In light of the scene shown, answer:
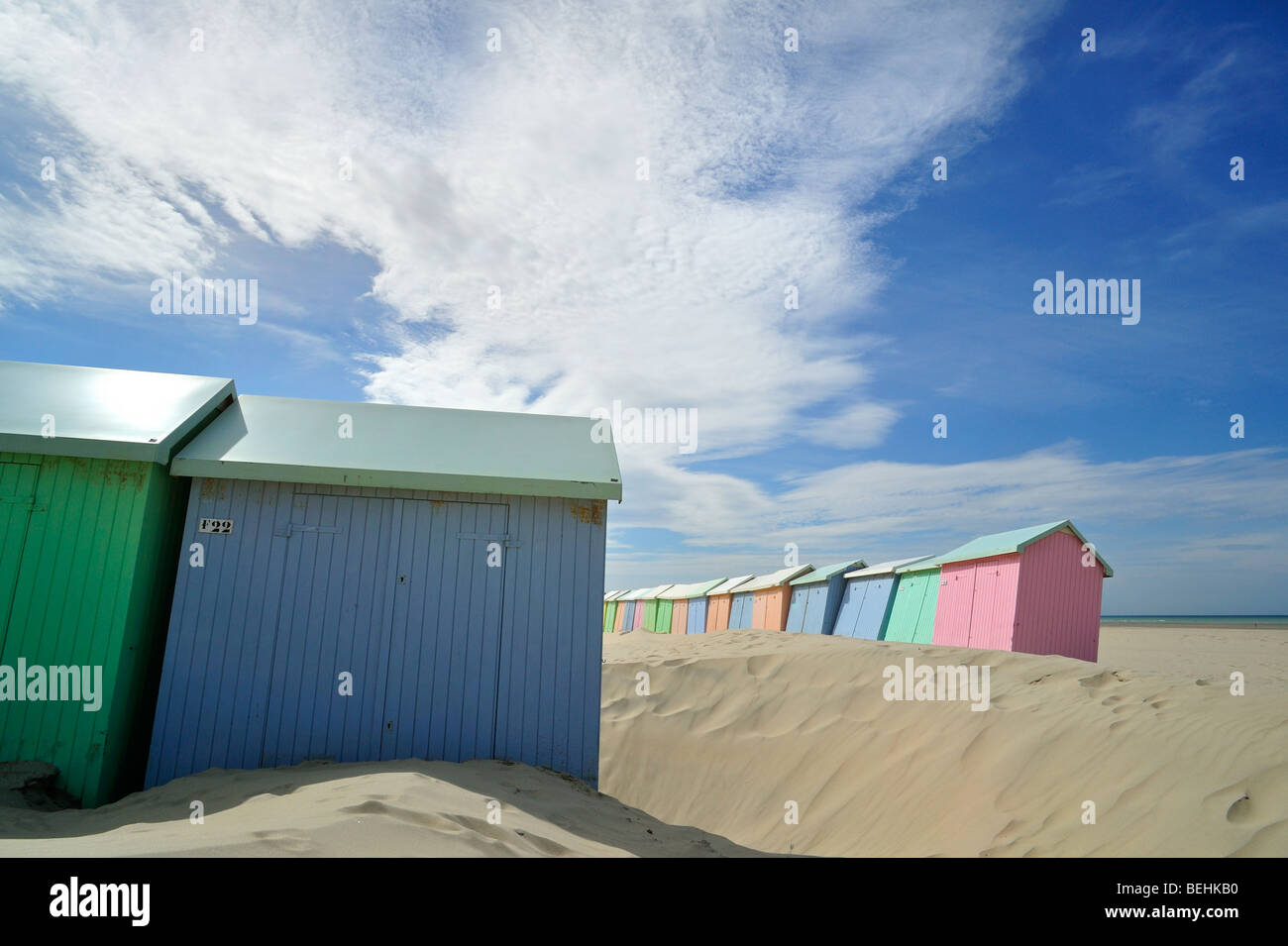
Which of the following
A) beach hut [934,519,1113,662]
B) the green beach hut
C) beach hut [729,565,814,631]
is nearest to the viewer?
beach hut [934,519,1113,662]

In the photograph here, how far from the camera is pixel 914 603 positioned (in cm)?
1770

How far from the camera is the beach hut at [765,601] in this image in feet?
81.9

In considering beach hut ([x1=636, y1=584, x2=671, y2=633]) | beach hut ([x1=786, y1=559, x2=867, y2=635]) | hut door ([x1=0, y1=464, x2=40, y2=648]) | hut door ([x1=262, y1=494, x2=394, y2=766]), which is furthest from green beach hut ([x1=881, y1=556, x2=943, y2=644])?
beach hut ([x1=636, y1=584, x2=671, y2=633])

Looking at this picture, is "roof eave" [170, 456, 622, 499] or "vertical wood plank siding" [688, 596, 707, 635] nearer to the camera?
"roof eave" [170, 456, 622, 499]

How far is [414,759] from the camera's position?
265 inches

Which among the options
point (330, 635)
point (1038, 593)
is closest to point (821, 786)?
point (330, 635)

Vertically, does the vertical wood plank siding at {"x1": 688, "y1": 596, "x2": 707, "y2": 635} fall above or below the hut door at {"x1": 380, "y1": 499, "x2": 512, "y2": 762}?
above

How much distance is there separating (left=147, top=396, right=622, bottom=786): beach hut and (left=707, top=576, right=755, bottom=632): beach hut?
21649 millimetres

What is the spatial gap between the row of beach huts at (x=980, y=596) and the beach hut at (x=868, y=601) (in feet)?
0.09

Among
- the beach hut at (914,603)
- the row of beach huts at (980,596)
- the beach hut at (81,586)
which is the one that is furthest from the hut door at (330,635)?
the beach hut at (914,603)

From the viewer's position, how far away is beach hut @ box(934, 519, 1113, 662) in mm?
14125

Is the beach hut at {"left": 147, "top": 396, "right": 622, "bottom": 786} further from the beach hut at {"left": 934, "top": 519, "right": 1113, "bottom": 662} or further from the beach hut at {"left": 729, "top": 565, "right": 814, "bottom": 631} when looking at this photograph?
the beach hut at {"left": 729, "top": 565, "right": 814, "bottom": 631}
